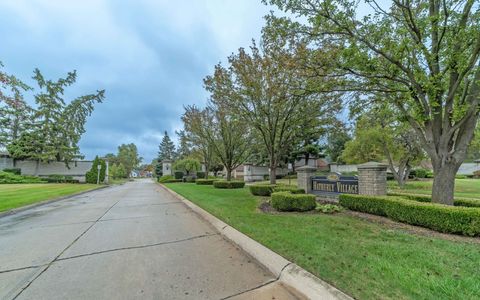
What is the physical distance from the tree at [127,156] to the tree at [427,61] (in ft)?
238

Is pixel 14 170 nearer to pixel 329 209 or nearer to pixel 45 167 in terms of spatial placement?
pixel 45 167

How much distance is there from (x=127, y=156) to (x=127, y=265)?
2944 inches

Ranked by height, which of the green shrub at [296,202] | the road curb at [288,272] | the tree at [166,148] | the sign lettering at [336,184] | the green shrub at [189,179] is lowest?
the green shrub at [189,179]

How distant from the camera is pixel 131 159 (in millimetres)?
71188

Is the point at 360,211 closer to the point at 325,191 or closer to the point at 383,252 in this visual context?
the point at 325,191

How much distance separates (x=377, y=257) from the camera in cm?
329

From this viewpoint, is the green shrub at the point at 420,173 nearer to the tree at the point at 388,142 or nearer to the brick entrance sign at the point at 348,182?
the tree at the point at 388,142

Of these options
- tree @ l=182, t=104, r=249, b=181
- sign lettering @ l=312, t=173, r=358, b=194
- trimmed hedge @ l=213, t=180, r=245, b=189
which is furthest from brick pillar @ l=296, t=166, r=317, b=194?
tree @ l=182, t=104, r=249, b=181

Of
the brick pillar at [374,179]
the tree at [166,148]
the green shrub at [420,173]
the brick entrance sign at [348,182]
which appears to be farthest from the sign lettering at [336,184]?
the tree at [166,148]

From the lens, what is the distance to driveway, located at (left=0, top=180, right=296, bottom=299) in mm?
2648

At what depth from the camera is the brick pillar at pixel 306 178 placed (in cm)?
968

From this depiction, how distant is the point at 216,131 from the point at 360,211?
16254 millimetres

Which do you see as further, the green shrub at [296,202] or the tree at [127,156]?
the tree at [127,156]

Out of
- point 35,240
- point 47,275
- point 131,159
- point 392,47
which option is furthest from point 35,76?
point 131,159
